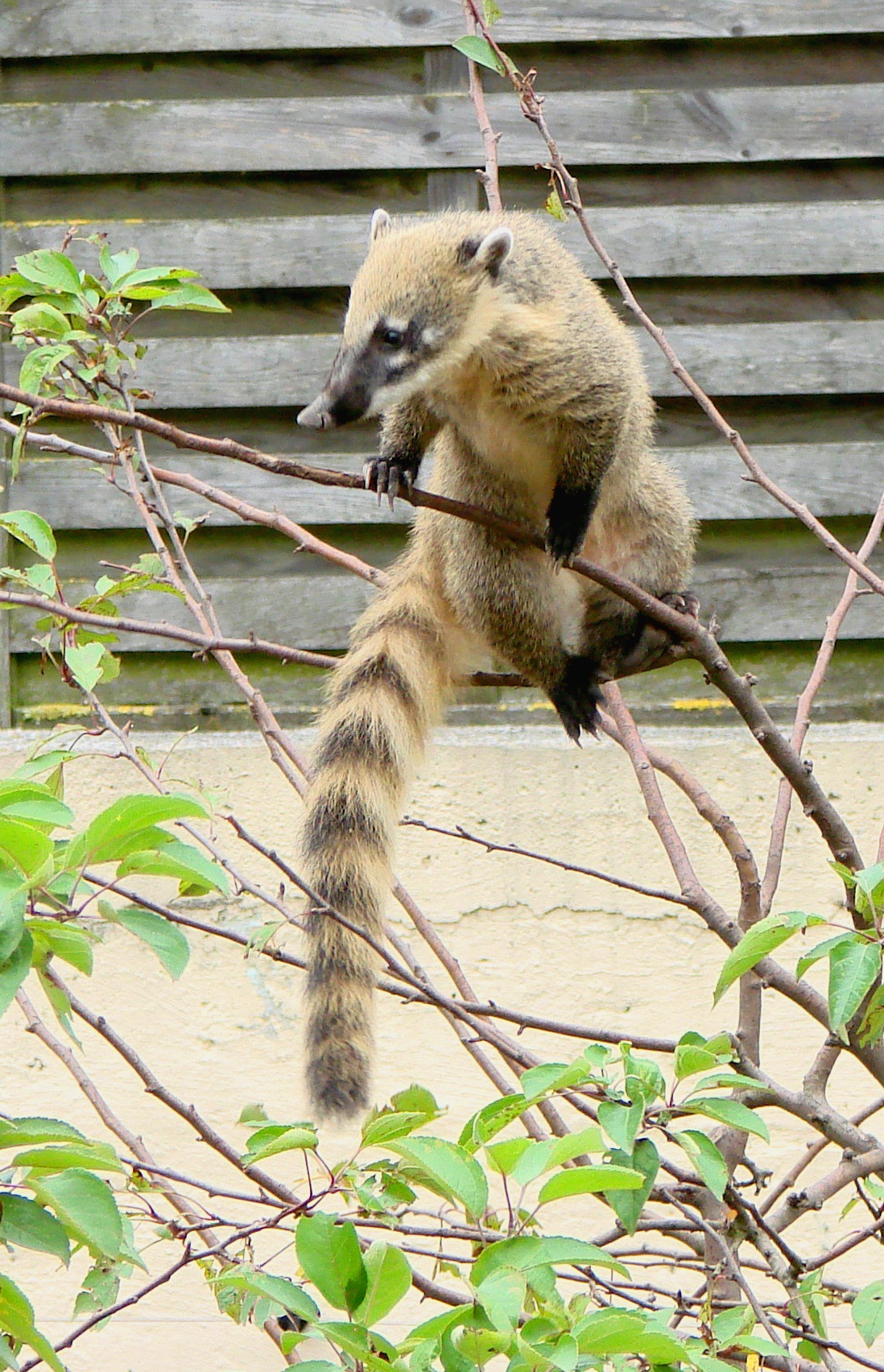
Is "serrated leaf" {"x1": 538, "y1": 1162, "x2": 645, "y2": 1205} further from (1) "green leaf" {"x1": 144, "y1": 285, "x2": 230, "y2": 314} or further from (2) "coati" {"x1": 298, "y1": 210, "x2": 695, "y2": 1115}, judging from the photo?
(1) "green leaf" {"x1": 144, "y1": 285, "x2": 230, "y2": 314}

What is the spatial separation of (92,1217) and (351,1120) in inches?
30.6

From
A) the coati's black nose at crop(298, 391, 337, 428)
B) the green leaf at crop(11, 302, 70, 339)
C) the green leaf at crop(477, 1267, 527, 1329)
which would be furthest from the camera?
the coati's black nose at crop(298, 391, 337, 428)

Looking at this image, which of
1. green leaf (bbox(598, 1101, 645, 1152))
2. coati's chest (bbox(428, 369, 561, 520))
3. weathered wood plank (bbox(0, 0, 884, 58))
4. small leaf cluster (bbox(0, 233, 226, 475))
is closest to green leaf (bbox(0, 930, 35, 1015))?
green leaf (bbox(598, 1101, 645, 1152))

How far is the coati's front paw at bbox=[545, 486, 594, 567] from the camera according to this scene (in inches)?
86.7

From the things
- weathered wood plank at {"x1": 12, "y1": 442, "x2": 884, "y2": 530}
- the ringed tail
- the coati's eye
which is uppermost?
weathered wood plank at {"x1": 12, "y1": 442, "x2": 884, "y2": 530}

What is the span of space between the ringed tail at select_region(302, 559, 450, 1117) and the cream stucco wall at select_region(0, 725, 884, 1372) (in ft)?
2.43

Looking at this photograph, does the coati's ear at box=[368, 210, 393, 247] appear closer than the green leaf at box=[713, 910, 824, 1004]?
No

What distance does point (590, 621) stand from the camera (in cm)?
265

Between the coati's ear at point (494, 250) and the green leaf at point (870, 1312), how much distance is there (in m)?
1.61

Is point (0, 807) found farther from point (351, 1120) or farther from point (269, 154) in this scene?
point (269, 154)

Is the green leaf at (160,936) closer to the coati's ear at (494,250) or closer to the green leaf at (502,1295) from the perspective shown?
the green leaf at (502,1295)

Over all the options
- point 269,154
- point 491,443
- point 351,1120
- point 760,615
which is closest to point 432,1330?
point 351,1120

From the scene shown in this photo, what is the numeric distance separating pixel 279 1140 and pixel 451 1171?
21 cm

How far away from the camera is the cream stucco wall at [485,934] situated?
3.15m
